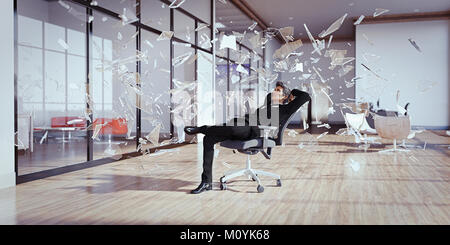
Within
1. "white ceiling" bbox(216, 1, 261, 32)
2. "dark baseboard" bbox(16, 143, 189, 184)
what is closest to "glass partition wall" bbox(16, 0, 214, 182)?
"dark baseboard" bbox(16, 143, 189, 184)

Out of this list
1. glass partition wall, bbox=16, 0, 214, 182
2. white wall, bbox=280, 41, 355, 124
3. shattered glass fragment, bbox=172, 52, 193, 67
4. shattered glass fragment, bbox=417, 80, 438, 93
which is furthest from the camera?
white wall, bbox=280, 41, 355, 124

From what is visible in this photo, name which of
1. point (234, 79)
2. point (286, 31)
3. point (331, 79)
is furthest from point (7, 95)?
point (331, 79)

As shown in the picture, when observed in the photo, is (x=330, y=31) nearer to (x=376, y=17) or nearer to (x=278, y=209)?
(x=376, y=17)

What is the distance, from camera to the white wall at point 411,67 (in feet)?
38.0

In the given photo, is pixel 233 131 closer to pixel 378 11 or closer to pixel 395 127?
pixel 395 127

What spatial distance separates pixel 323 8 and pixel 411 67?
11.7ft

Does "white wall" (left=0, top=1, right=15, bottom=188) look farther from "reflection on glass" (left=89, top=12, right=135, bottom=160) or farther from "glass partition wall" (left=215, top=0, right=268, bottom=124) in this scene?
"reflection on glass" (left=89, top=12, right=135, bottom=160)

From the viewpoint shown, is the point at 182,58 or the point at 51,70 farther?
the point at 51,70

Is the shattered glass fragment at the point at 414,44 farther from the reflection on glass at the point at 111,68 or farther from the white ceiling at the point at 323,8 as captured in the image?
the reflection on glass at the point at 111,68

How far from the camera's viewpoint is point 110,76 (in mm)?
10438

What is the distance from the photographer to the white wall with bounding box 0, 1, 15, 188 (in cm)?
357

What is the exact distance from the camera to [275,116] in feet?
11.7

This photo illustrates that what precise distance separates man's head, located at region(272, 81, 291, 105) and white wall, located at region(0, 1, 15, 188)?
2.49 metres
